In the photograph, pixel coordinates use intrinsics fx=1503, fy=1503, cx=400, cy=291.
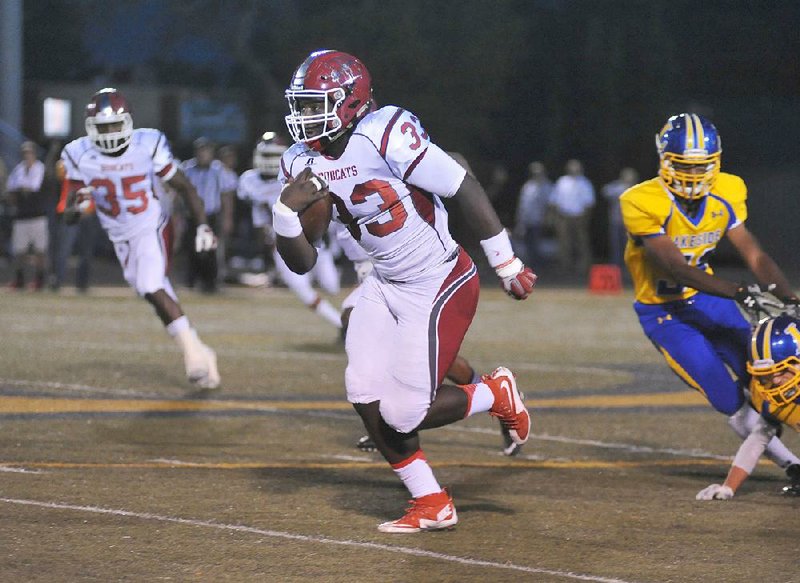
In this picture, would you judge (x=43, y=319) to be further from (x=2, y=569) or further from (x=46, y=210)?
(x=2, y=569)

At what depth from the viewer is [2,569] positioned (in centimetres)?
521

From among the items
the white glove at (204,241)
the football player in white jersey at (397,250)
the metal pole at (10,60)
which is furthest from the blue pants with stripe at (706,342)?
the metal pole at (10,60)

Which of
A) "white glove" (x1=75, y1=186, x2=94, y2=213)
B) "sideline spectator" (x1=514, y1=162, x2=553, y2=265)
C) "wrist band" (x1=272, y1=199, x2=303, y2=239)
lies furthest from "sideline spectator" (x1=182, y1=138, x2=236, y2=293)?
"wrist band" (x1=272, y1=199, x2=303, y2=239)

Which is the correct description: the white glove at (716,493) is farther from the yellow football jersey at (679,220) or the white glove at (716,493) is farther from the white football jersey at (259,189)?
the white football jersey at (259,189)

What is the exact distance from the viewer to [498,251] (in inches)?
235

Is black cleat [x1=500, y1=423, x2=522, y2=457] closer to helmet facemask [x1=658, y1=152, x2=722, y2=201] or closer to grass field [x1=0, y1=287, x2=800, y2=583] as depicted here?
grass field [x1=0, y1=287, x2=800, y2=583]

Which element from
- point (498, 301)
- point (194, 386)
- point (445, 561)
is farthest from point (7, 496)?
point (498, 301)

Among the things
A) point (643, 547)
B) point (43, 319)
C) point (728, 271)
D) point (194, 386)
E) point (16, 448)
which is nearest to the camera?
point (643, 547)

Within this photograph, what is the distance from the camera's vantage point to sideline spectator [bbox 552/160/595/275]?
25078 mm

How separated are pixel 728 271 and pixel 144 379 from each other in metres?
17.9

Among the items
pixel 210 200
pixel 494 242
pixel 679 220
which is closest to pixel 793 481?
pixel 679 220

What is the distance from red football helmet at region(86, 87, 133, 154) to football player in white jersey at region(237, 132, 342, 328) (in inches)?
129

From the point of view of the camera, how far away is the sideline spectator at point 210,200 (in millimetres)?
19656

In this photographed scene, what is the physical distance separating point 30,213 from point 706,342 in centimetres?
1380
